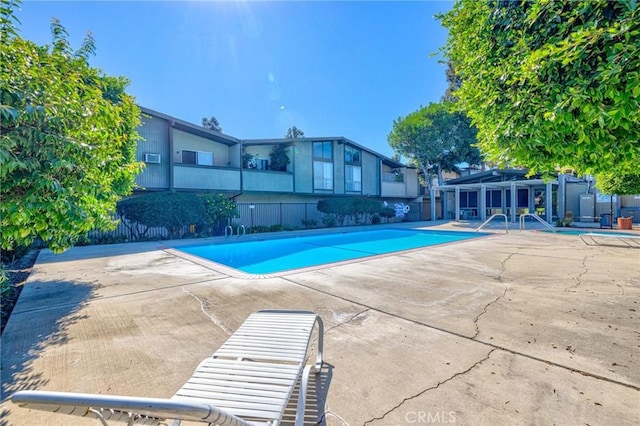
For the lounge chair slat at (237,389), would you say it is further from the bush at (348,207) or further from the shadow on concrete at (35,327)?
the bush at (348,207)

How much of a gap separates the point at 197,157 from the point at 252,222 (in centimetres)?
523

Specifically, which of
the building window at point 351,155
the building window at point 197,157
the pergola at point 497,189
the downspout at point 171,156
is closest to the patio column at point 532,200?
the pergola at point 497,189

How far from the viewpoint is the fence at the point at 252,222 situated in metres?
13.9

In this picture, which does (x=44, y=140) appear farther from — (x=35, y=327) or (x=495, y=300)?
(x=495, y=300)

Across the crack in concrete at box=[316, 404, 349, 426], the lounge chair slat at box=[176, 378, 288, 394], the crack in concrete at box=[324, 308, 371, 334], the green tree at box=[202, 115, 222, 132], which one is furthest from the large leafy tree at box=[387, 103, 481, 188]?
the green tree at box=[202, 115, 222, 132]

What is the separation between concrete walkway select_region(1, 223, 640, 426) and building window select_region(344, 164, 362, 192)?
17011mm

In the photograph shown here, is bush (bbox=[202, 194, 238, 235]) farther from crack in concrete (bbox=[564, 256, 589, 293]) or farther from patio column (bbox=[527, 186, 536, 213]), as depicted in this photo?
patio column (bbox=[527, 186, 536, 213])

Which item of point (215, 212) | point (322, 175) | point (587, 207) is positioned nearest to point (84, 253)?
point (215, 212)

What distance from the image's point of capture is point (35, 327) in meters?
3.91

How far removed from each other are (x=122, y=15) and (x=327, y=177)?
50.3 ft

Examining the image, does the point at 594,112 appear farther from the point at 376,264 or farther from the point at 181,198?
the point at 181,198

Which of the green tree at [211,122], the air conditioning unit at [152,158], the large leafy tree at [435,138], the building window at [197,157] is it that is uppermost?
the green tree at [211,122]

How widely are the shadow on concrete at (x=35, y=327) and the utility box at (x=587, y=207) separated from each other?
27.1 metres

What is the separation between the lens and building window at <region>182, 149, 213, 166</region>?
17391 millimetres
